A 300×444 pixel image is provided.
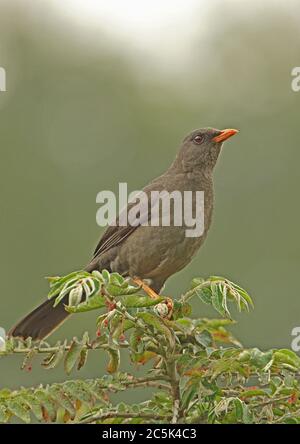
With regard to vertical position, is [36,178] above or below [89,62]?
below

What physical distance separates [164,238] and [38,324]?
898 mm

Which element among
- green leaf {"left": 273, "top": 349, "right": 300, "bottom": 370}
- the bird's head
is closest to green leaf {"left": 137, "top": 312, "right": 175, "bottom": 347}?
green leaf {"left": 273, "top": 349, "right": 300, "bottom": 370}

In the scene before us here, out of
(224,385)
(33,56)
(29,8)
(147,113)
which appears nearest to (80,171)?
(147,113)

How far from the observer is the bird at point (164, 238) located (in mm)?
4988

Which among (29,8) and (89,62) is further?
(29,8)

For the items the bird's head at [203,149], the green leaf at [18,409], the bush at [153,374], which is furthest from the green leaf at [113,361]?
the bird's head at [203,149]

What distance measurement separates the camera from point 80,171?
8.41 meters

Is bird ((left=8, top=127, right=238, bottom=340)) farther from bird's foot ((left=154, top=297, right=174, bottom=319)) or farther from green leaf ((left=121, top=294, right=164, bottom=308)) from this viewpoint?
green leaf ((left=121, top=294, right=164, bottom=308))

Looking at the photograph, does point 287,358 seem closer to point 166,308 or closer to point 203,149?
point 166,308

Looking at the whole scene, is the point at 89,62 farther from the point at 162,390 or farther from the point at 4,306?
the point at 162,390

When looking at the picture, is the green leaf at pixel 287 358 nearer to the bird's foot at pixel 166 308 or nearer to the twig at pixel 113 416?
the twig at pixel 113 416

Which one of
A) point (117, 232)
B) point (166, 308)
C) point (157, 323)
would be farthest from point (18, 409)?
point (117, 232)

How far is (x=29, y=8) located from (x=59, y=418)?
960 cm

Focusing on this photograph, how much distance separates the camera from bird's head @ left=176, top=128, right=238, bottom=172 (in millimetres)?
5469
